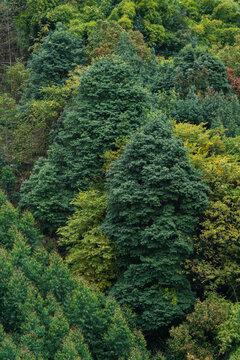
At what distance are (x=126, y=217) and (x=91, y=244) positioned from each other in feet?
9.38

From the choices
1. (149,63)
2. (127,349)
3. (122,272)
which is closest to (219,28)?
(149,63)

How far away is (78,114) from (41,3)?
72.8 ft

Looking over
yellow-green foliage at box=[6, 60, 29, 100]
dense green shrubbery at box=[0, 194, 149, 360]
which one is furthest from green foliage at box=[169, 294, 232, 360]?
yellow-green foliage at box=[6, 60, 29, 100]

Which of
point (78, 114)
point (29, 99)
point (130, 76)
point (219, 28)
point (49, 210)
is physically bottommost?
point (49, 210)

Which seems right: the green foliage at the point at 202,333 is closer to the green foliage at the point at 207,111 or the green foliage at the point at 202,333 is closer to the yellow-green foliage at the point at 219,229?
the yellow-green foliage at the point at 219,229

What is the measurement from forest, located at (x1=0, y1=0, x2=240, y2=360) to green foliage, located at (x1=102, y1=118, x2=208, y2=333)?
70 millimetres

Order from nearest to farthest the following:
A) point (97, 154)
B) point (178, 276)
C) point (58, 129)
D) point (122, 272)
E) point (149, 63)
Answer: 1. point (178, 276)
2. point (122, 272)
3. point (97, 154)
4. point (58, 129)
5. point (149, 63)

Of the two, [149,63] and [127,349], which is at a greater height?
[149,63]

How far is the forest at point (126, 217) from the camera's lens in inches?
737

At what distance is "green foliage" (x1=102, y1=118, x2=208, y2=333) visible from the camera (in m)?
20.1

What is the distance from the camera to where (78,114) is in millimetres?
26891

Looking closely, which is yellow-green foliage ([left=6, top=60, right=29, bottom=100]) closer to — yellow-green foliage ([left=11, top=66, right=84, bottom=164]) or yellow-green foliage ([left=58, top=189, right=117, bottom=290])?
yellow-green foliage ([left=11, top=66, right=84, bottom=164])

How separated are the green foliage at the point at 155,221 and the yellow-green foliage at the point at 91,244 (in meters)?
1.05

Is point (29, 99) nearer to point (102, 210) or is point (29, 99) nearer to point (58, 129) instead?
point (58, 129)
